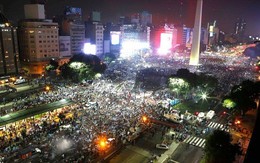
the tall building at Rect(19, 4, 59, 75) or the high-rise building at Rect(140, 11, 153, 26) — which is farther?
the high-rise building at Rect(140, 11, 153, 26)

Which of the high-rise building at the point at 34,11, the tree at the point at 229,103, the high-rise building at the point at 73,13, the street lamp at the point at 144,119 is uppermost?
the high-rise building at the point at 73,13

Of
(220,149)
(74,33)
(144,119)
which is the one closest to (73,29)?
(74,33)

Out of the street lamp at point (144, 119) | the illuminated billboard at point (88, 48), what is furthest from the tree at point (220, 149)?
the illuminated billboard at point (88, 48)

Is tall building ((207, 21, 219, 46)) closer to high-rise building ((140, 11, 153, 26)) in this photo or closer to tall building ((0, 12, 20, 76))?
high-rise building ((140, 11, 153, 26))

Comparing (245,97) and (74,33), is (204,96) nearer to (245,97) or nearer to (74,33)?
(245,97)

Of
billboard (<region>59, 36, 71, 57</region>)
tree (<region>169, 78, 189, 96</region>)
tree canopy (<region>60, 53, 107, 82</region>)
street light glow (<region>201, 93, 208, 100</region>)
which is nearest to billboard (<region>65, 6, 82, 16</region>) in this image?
billboard (<region>59, 36, 71, 57</region>)

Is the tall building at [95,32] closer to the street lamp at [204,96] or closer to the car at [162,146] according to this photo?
the street lamp at [204,96]
